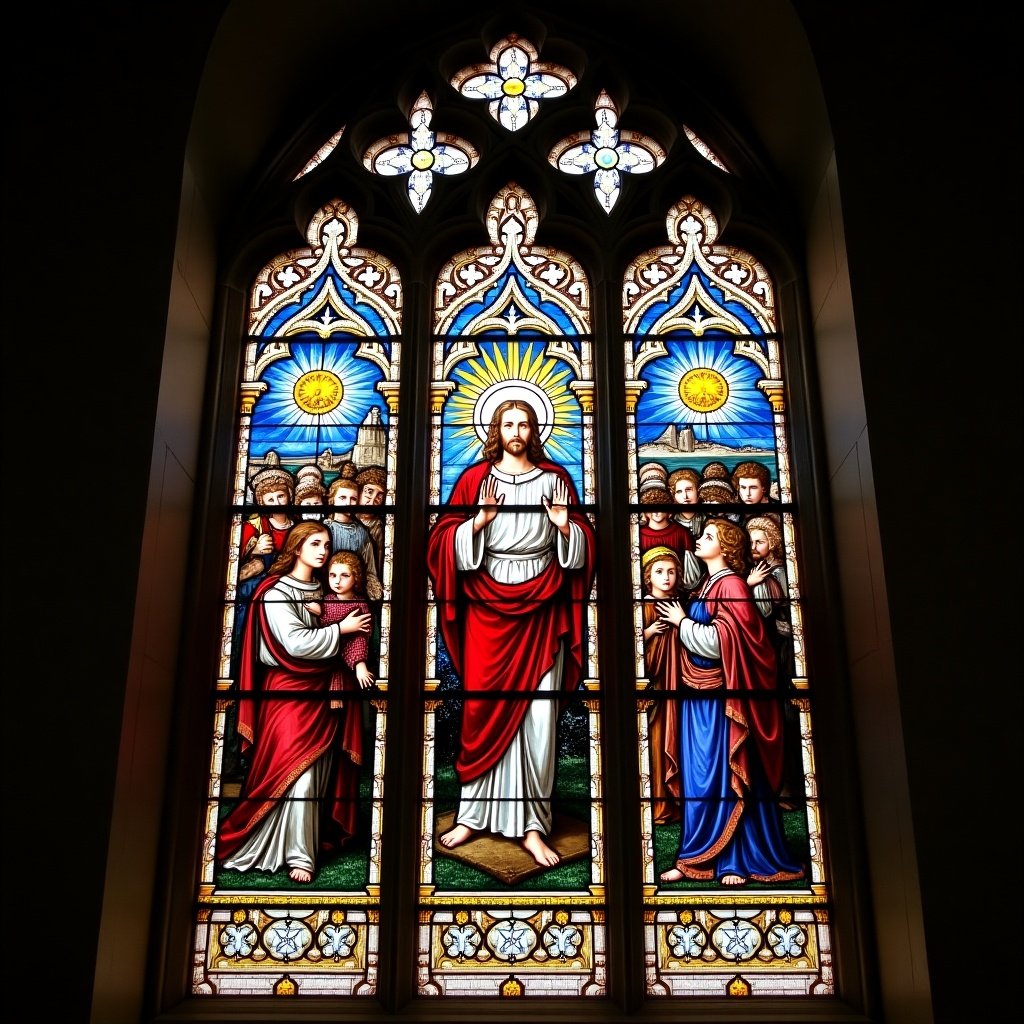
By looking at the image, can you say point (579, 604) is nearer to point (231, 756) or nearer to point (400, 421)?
point (400, 421)

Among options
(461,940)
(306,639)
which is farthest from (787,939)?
(306,639)

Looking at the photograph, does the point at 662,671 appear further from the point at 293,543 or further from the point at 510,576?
the point at 293,543

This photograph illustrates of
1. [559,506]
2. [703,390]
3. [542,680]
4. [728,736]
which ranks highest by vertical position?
[703,390]

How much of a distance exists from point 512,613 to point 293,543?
91 cm

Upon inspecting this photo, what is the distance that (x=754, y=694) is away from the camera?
4.41m

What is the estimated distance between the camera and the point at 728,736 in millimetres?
4371

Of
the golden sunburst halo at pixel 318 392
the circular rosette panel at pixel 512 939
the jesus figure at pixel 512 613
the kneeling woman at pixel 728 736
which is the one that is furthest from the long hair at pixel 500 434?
the circular rosette panel at pixel 512 939

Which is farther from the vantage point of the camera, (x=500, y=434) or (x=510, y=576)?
(x=500, y=434)

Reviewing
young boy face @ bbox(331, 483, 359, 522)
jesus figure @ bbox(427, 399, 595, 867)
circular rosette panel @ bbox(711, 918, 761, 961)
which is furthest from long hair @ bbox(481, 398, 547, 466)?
circular rosette panel @ bbox(711, 918, 761, 961)

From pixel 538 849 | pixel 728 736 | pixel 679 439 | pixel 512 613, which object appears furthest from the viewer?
pixel 679 439

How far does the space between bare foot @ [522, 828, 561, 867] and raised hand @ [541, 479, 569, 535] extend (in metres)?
1.15

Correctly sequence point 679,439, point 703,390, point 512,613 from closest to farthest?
point 512,613 < point 679,439 < point 703,390

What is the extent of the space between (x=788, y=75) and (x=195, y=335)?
266 cm
